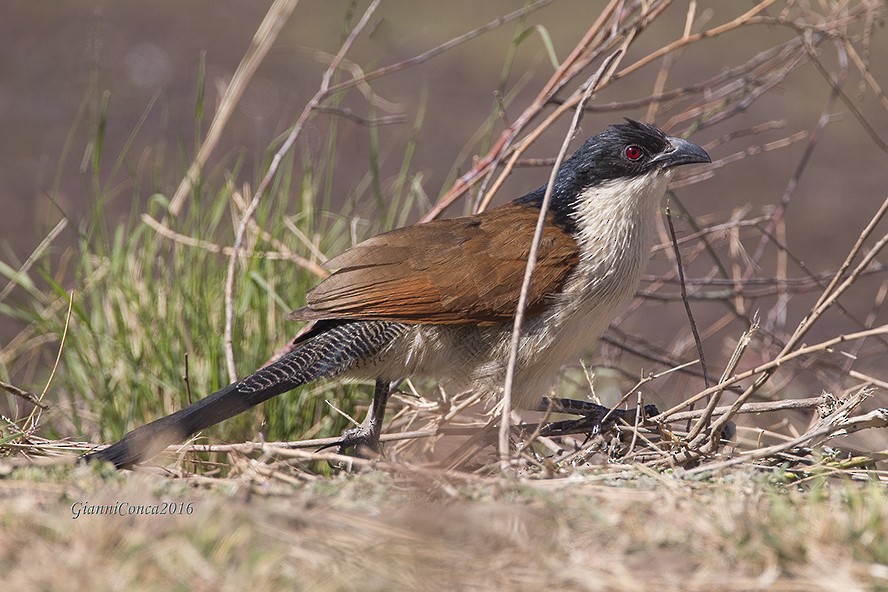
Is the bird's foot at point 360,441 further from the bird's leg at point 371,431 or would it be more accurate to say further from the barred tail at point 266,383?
the barred tail at point 266,383

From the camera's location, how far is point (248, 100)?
9.03 meters

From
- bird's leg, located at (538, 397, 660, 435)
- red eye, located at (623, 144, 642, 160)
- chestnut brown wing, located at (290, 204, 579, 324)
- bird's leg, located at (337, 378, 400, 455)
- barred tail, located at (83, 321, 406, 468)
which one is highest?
red eye, located at (623, 144, 642, 160)

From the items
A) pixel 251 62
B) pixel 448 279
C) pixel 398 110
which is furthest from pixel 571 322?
pixel 398 110

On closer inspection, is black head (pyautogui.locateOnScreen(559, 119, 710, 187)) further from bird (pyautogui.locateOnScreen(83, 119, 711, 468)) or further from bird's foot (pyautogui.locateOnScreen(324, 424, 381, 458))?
bird's foot (pyautogui.locateOnScreen(324, 424, 381, 458))

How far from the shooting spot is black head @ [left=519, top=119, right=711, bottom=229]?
135 inches

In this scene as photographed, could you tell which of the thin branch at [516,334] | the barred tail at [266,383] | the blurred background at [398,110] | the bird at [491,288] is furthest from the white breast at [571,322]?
the blurred background at [398,110]

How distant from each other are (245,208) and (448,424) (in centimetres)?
123

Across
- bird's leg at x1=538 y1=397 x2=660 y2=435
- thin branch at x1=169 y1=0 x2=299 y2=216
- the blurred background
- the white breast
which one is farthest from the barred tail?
the blurred background

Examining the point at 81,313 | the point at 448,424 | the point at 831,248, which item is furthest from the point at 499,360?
the point at 831,248

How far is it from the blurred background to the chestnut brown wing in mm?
3113

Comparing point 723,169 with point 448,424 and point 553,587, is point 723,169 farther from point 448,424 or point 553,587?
point 553,587

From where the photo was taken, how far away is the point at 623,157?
348 cm

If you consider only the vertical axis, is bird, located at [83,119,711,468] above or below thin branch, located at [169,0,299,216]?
below

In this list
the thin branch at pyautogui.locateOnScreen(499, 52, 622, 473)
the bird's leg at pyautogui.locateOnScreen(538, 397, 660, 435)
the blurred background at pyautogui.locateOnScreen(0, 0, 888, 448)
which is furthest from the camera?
the blurred background at pyautogui.locateOnScreen(0, 0, 888, 448)
